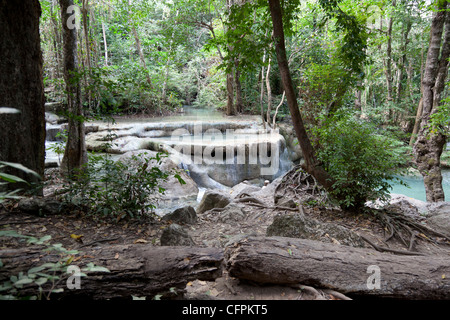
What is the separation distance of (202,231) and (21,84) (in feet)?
9.62

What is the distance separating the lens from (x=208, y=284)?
2227 millimetres

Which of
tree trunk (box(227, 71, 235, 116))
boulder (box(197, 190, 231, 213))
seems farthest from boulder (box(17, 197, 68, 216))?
tree trunk (box(227, 71, 235, 116))

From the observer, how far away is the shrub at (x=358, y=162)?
13.4 ft

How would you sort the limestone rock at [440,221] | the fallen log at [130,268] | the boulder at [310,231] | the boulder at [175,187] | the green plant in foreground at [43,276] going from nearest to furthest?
the green plant in foreground at [43,276] < the fallen log at [130,268] < the boulder at [310,231] < the limestone rock at [440,221] < the boulder at [175,187]

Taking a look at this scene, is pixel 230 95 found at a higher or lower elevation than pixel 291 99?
higher

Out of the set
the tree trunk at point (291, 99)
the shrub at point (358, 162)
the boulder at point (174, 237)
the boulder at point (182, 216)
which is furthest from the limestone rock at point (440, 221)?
the boulder at point (174, 237)

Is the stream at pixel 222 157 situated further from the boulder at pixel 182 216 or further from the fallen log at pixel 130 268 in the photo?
the fallen log at pixel 130 268

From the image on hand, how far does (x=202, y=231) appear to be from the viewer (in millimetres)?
4082

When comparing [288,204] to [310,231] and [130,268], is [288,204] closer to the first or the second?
[310,231]

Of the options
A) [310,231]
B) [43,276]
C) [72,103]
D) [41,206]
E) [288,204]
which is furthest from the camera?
[72,103]

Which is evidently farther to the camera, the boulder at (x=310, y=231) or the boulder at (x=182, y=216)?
A: the boulder at (x=182, y=216)

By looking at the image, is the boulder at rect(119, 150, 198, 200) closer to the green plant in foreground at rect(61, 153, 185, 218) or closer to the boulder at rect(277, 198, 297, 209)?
the boulder at rect(277, 198, 297, 209)

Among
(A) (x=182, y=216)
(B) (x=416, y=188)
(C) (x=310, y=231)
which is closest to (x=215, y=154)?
(A) (x=182, y=216)

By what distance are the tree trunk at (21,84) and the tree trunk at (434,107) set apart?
7.06 m
